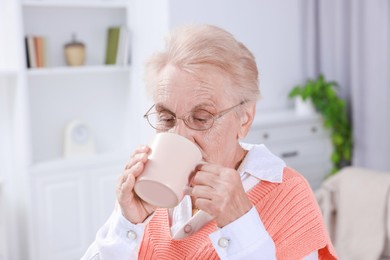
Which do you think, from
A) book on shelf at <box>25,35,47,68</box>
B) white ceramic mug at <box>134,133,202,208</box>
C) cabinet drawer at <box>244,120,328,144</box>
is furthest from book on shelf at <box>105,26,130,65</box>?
white ceramic mug at <box>134,133,202,208</box>

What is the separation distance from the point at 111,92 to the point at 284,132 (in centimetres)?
118

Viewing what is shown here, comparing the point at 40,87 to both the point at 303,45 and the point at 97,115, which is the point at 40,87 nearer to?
the point at 97,115

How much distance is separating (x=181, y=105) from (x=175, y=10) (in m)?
2.51

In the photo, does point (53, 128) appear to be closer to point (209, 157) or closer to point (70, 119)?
point (70, 119)

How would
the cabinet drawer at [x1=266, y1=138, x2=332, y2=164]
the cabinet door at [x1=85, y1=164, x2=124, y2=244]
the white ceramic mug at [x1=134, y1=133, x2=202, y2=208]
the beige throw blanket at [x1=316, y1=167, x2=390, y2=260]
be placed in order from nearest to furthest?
the white ceramic mug at [x1=134, y1=133, x2=202, y2=208] < the beige throw blanket at [x1=316, y1=167, x2=390, y2=260] < the cabinet door at [x1=85, y1=164, x2=124, y2=244] < the cabinet drawer at [x1=266, y1=138, x2=332, y2=164]

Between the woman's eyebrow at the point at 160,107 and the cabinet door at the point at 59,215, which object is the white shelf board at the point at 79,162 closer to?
the cabinet door at the point at 59,215

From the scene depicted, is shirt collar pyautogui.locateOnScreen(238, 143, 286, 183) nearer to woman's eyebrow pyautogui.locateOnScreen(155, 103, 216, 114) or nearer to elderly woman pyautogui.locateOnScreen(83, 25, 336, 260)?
elderly woman pyautogui.locateOnScreen(83, 25, 336, 260)

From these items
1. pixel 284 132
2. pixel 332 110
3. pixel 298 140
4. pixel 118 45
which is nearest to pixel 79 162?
pixel 118 45

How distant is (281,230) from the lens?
4.21 feet

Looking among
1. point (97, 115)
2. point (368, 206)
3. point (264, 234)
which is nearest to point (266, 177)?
point (264, 234)

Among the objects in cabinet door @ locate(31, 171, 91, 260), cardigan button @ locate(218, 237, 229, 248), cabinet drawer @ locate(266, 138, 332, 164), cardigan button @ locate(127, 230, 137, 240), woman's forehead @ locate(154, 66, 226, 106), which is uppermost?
woman's forehead @ locate(154, 66, 226, 106)

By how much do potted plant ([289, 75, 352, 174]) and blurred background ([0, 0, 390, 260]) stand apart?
3 centimetres

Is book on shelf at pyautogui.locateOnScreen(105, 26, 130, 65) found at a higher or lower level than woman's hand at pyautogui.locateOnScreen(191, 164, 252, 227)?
higher

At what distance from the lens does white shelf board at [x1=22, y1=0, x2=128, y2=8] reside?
3.48 m
